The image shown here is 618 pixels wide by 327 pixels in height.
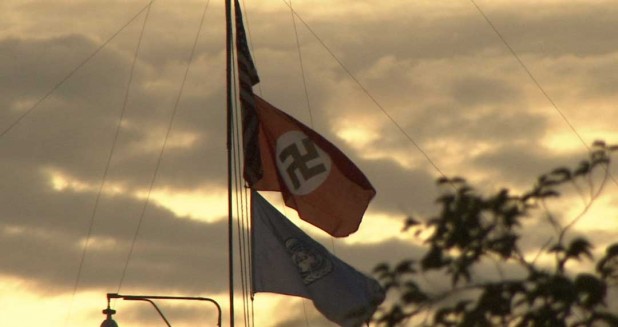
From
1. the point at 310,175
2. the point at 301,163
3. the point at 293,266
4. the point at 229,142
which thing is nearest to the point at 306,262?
the point at 293,266

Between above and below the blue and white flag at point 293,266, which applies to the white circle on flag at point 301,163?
above

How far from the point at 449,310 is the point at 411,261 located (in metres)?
0.78

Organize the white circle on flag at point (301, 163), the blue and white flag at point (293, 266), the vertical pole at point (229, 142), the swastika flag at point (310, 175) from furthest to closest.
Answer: the blue and white flag at point (293, 266), the white circle on flag at point (301, 163), the swastika flag at point (310, 175), the vertical pole at point (229, 142)

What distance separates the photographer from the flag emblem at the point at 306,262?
48844 mm

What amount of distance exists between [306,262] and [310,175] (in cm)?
244

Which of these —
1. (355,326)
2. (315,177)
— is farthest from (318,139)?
(355,326)

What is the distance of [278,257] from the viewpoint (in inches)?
1925

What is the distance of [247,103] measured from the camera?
159 ft

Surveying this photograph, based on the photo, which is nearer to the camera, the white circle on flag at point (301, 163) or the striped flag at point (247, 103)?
the white circle on flag at point (301, 163)

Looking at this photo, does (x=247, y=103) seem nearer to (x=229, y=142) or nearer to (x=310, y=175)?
(x=229, y=142)

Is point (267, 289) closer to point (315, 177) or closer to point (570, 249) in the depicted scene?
point (315, 177)

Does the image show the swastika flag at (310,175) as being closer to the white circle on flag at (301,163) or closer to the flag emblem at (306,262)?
the white circle on flag at (301,163)

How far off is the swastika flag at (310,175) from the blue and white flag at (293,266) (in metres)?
0.84

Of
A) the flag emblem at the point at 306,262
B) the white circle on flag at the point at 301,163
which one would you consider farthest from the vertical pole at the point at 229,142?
the flag emblem at the point at 306,262
